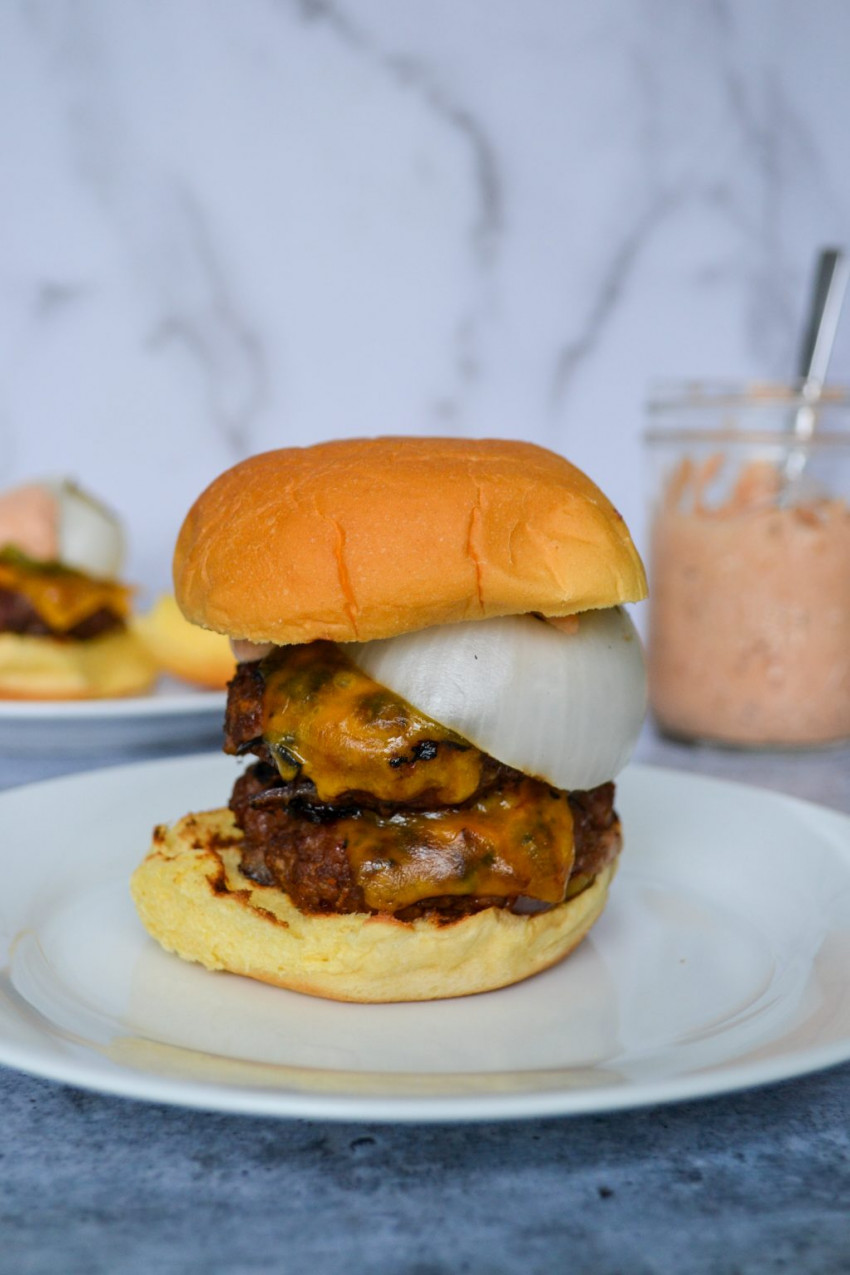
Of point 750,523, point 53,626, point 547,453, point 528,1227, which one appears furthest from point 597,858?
point 53,626

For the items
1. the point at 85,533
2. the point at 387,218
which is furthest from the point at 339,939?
the point at 387,218

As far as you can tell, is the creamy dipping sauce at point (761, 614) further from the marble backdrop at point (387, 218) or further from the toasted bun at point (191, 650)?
the marble backdrop at point (387, 218)

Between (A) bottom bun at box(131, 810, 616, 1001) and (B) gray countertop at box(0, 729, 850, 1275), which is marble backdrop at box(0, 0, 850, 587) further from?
(B) gray countertop at box(0, 729, 850, 1275)

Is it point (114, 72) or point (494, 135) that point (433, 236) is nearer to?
point (494, 135)

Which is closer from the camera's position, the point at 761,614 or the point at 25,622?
the point at 761,614

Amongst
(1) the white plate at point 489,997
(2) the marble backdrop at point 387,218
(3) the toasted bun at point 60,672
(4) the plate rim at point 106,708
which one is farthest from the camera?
(2) the marble backdrop at point 387,218

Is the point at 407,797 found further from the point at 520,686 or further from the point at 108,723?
the point at 108,723

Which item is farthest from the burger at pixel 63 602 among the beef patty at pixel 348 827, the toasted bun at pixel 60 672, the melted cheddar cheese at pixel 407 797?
the melted cheddar cheese at pixel 407 797
